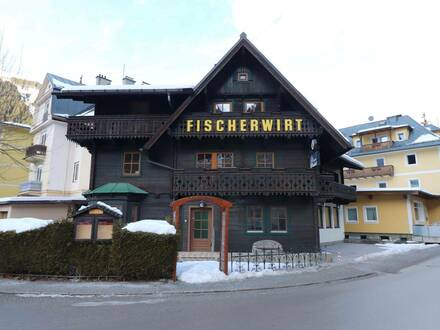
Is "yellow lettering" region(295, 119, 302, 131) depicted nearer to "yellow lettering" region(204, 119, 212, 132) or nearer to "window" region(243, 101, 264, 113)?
"window" region(243, 101, 264, 113)

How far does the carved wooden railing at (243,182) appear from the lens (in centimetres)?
1762

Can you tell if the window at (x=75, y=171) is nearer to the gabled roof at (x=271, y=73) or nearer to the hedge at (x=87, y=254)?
the gabled roof at (x=271, y=73)

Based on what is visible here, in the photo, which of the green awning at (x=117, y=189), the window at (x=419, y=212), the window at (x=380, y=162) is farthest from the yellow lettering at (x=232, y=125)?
the window at (x=380, y=162)

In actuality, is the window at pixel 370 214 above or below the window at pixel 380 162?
below

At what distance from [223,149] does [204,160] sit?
1346mm

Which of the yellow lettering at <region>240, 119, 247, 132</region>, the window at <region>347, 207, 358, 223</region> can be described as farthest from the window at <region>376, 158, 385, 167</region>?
the yellow lettering at <region>240, 119, 247, 132</region>

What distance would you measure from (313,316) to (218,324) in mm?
2080

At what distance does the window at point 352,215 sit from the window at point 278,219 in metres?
15.6

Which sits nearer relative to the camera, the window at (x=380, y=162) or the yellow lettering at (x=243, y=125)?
the yellow lettering at (x=243, y=125)

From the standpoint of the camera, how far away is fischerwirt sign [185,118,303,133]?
18.3 metres

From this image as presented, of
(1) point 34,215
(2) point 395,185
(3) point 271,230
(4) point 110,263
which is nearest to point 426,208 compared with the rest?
(2) point 395,185

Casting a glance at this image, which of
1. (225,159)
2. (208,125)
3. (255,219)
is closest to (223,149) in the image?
(225,159)

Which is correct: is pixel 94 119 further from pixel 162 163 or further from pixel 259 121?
pixel 259 121

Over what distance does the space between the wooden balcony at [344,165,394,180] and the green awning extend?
32465 millimetres
